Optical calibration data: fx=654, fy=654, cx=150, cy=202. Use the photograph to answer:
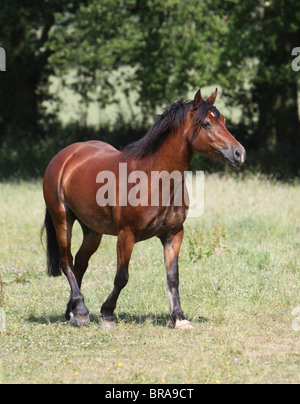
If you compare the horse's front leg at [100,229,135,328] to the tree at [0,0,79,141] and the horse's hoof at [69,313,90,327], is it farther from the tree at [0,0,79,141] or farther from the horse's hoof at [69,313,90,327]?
the tree at [0,0,79,141]

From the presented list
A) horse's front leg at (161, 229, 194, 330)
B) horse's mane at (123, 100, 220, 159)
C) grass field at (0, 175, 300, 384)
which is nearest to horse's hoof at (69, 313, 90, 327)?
grass field at (0, 175, 300, 384)

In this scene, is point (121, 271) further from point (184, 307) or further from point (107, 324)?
point (184, 307)

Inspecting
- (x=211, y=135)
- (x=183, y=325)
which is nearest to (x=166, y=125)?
(x=211, y=135)

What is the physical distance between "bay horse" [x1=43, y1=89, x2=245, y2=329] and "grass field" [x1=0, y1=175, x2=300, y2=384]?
1.54ft

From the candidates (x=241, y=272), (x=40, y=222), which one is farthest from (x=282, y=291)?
(x=40, y=222)

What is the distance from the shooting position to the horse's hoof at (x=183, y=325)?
21.9 ft

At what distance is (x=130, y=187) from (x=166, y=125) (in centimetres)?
72

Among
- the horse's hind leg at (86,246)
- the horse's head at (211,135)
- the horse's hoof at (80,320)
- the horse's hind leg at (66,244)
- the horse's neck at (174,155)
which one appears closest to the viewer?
the horse's head at (211,135)

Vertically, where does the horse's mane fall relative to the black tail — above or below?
above

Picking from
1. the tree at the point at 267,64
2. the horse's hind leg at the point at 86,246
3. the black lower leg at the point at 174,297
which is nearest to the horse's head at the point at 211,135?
the black lower leg at the point at 174,297

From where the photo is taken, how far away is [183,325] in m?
6.69

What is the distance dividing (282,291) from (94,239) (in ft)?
7.58

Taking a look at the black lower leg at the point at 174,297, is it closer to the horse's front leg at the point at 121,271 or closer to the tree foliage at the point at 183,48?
the horse's front leg at the point at 121,271

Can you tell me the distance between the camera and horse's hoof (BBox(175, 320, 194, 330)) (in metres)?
6.67
